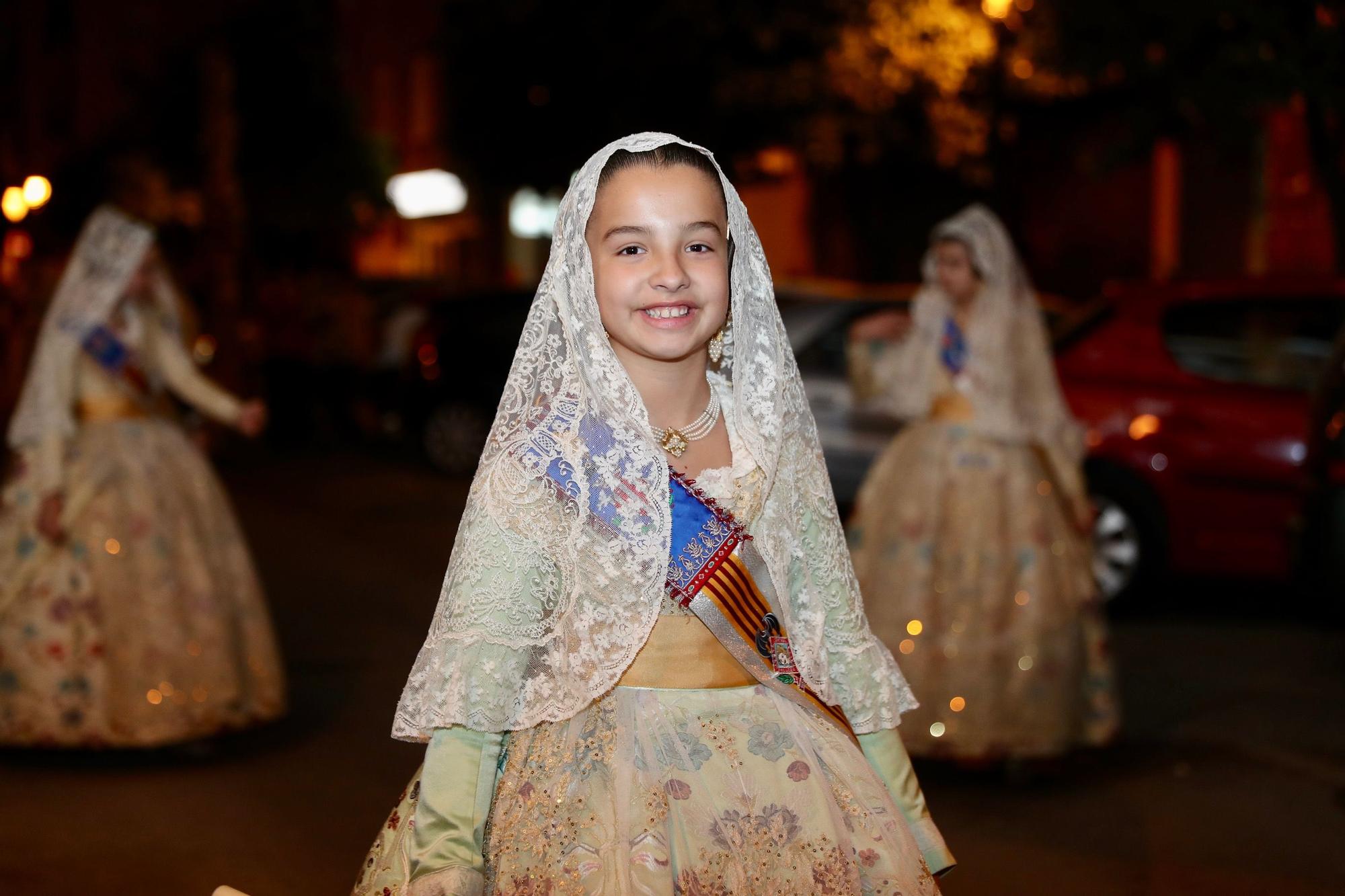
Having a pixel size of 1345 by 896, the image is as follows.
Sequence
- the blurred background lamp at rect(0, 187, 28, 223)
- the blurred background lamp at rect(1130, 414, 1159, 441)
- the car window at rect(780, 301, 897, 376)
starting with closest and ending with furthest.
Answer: the blurred background lamp at rect(1130, 414, 1159, 441), the car window at rect(780, 301, 897, 376), the blurred background lamp at rect(0, 187, 28, 223)

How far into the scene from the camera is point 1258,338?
30.4ft

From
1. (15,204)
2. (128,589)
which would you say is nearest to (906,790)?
(128,589)

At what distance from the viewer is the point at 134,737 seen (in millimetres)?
6297

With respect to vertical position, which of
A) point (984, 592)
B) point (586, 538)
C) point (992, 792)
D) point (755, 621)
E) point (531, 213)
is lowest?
point (992, 792)

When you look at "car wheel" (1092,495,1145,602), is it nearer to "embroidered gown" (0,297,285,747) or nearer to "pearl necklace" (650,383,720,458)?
"embroidered gown" (0,297,285,747)

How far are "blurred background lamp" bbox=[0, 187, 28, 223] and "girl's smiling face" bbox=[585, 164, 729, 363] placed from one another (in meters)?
26.0

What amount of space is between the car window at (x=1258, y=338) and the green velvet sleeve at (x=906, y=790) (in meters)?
6.94

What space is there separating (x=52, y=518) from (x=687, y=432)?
14.0 feet

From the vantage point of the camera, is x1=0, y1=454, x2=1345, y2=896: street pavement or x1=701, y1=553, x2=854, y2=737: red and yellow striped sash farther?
x1=0, y1=454, x2=1345, y2=896: street pavement

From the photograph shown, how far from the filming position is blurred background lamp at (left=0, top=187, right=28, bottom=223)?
86.6 feet

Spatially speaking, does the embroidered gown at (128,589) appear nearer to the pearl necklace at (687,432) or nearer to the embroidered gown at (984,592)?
the embroidered gown at (984,592)

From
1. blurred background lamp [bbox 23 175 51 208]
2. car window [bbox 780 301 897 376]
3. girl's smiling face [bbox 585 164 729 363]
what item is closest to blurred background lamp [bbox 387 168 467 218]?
blurred background lamp [bbox 23 175 51 208]

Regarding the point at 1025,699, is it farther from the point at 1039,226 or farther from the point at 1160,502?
the point at 1039,226

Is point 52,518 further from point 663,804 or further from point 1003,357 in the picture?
point 663,804
